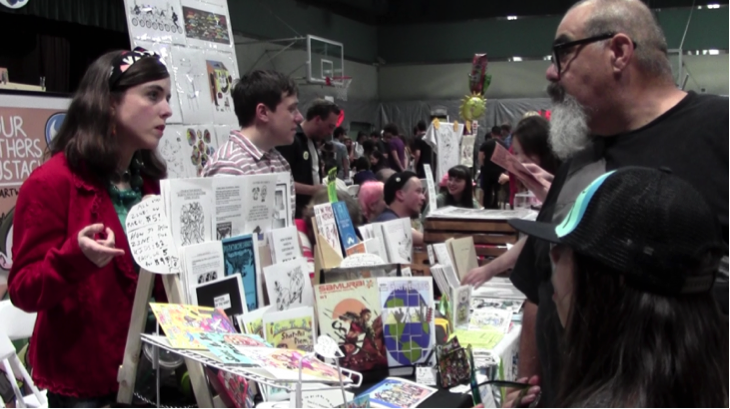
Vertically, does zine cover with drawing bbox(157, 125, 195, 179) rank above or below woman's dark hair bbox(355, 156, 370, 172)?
above

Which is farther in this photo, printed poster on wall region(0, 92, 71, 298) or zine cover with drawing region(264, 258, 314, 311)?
printed poster on wall region(0, 92, 71, 298)

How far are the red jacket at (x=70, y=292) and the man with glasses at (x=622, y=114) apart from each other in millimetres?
960

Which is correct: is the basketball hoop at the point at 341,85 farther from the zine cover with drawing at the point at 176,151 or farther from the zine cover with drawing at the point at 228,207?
the zine cover with drawing at the point at 228,207

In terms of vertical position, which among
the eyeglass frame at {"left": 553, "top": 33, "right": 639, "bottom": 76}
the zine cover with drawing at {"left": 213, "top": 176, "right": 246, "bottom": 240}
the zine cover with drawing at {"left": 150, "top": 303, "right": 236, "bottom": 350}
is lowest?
the zine cover with drawing at {"left": 150, "top": 303, "right": 236, "bottom": 350}

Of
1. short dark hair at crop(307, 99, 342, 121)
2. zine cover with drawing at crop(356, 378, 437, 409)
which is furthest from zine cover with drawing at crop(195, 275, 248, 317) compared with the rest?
short dark hair at crop(307, 99, 342, 121)

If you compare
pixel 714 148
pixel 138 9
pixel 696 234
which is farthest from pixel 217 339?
pixel 138 9

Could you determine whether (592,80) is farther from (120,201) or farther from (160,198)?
(120,201)

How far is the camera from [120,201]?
156 centimetres

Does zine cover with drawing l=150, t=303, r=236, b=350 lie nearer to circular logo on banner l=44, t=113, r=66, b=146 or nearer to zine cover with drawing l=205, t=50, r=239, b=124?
circular logo on banner l=44, t=113, r=66, b=146

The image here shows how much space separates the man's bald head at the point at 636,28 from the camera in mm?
1386

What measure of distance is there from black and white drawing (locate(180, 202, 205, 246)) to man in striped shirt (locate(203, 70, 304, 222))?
2.91 ft

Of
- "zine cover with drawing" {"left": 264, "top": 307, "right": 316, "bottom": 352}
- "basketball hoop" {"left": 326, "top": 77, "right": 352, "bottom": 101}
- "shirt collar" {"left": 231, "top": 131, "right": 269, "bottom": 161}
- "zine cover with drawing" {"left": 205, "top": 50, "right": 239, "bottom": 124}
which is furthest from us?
"basketball hoop" {"left": 326, "top": 77, "right": 352, "bottom": 101}

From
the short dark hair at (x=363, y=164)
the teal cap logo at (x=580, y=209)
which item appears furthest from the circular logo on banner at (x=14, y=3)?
the teal cap logo at (x=580, y=209)

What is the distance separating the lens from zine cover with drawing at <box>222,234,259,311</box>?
167cm
